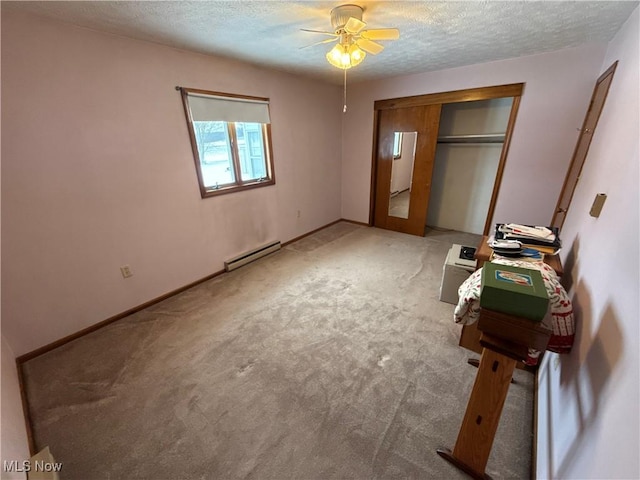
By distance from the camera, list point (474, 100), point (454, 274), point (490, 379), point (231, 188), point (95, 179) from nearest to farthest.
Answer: point (490, 379), point (95, 179), point (454, 274), point (231, 188), point (474, 100)

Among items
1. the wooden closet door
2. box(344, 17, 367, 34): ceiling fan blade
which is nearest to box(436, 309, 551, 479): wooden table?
box(344, 17, 367, 34): ceiling fan blade

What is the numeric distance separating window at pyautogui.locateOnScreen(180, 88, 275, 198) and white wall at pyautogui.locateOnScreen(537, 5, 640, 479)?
9.89 feet

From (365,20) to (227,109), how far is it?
5.21ft

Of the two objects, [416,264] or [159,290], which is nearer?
[159,290]

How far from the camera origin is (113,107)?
6.72ft

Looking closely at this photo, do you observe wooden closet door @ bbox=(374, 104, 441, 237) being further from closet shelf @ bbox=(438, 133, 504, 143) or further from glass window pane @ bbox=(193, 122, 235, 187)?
glass window pane @ bbox=(193, 122, 235, 187)

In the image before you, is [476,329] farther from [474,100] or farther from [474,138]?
[474,138]

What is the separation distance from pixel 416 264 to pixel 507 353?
233cm

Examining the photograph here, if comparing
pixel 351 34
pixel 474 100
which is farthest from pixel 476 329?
pixel 474 100

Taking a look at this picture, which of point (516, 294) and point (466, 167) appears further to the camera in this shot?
point (466, 167)

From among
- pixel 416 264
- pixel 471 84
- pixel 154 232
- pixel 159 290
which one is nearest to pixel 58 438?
pixel 159 290

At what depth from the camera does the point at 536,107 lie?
9.37 ft

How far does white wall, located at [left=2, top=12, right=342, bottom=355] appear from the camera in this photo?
1729mm

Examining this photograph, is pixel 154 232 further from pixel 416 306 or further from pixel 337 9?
pixel 416 306
